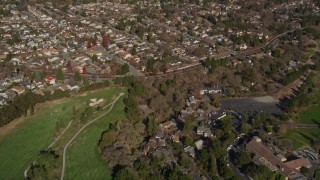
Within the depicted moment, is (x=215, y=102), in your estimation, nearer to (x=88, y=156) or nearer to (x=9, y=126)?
(x=88, y=156)

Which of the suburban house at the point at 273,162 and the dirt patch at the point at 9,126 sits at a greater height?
the suburban house at the point at 273,162

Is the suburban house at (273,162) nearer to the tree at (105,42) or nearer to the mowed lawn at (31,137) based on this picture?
the mowed lawn at (31,137)

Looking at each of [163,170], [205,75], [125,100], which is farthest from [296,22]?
[163,170]

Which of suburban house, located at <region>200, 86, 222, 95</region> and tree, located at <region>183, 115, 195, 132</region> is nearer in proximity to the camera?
tree, located at <region>183, 115, 195, 132</region>

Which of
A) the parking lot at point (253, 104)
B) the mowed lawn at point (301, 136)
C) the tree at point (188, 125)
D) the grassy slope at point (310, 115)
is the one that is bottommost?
the parking lot at point (253, 104)

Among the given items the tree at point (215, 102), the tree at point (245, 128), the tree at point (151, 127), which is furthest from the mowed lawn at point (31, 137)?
the tree at point (245, 128)

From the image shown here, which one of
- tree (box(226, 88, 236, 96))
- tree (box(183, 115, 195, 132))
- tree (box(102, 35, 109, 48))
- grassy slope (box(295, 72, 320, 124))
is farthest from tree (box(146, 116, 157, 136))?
tree (box(102, 35, 109, 48))

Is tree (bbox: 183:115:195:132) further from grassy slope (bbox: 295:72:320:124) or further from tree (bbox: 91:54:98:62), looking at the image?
tree (bbox: 91:54:98:62)
